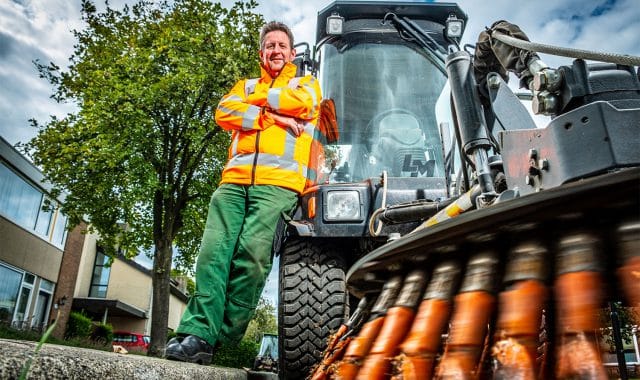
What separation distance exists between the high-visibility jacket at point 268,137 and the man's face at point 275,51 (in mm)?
232

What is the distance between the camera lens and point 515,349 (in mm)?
857

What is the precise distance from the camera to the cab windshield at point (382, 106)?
399cm

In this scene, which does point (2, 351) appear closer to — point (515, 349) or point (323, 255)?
point (515, 349)

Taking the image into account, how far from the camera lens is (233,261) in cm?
289

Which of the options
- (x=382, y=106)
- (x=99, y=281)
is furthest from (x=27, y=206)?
(x=382, y=106)

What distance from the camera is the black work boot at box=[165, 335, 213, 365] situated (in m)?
2.40

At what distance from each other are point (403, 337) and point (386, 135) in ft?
10.3

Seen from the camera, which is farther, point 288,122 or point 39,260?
point 39,260

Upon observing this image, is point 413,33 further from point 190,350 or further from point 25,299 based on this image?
point 25,299

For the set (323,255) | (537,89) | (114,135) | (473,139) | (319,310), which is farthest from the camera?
(114,135)

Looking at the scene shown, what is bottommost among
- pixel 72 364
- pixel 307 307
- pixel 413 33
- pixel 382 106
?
pixel 72 364

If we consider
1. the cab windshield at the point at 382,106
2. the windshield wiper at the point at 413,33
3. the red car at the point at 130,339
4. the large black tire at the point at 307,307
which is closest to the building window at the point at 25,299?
the red car at the point at 130,339

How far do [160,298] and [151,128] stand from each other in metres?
5.22

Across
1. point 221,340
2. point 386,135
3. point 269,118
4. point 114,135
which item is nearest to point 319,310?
point 221,340
